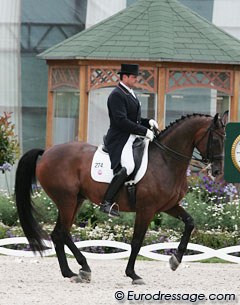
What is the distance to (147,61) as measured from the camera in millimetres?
18328

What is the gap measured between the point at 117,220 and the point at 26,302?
17.1 feet

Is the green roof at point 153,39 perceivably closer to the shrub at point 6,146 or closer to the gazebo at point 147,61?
the gazebo at point 147,61

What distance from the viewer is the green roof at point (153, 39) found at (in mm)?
18391

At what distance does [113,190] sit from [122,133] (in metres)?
0.62

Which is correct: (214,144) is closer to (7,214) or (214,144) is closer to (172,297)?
(172,297)

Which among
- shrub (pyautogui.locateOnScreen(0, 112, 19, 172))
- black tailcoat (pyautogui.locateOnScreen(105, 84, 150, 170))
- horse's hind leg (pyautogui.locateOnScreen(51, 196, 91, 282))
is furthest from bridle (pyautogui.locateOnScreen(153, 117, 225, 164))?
shrub (pyautogui.locateOnScreen(0, 112, 19, 172))

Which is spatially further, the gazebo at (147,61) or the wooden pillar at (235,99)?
the wooden pillar at (235,99)

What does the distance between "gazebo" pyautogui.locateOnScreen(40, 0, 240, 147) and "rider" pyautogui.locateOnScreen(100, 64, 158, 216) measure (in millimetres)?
6678

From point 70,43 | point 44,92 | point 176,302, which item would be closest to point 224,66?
point 70,43

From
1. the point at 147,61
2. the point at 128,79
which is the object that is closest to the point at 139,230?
the point at 128,79

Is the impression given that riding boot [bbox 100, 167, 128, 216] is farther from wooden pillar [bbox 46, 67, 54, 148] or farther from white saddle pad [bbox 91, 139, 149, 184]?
wooden pillar [bbox 46, 67, 54, 148]

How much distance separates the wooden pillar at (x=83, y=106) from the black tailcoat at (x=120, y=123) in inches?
276

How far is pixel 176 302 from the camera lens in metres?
9.73

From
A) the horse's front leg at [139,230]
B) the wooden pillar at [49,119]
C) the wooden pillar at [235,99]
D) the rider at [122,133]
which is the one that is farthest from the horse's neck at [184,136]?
the wooden pillar at [49,119]
